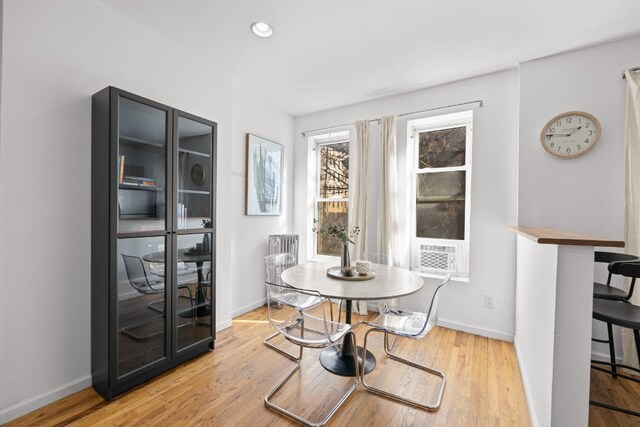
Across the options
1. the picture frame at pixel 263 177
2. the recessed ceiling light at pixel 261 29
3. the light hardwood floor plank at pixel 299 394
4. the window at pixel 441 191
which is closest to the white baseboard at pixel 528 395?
the light hardwood floor plank at pixel 299 394

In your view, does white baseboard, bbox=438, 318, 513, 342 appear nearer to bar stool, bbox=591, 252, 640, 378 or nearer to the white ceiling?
bar stool, bbox=591, 252, 640, 378

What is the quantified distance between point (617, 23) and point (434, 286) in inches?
104

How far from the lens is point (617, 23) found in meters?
2.09

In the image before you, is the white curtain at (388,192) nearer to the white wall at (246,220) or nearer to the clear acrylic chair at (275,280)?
the clear acrylic chair at (275,280)

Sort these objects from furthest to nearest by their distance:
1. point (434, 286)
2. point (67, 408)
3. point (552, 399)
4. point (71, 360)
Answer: point (434, 286), point (71, 360), point (67, 408), point (552, 399)

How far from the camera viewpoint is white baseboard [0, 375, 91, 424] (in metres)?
1.62

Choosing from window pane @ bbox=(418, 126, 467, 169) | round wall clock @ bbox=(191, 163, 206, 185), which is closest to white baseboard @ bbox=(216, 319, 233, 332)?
round wall clock @ bbox=(191, 163, 206, 185)

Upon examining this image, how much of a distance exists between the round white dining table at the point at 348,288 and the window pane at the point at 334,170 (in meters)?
1.58

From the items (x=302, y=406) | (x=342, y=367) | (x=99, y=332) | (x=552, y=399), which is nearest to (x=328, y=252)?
(x=342, y=367)

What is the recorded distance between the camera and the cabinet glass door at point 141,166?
Answer: 1886 millimetres

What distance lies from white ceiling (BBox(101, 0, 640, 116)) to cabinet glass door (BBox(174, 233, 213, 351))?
167cm

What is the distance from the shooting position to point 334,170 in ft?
13.3

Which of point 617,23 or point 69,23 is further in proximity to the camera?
point 617,23

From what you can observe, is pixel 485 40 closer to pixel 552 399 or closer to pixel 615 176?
pixel 615 176
